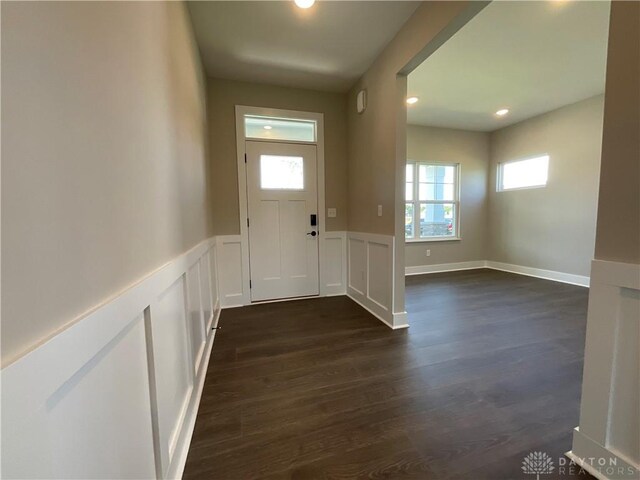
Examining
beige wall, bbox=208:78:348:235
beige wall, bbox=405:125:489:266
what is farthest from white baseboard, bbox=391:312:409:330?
beige wall, bbox=405:125:489:266

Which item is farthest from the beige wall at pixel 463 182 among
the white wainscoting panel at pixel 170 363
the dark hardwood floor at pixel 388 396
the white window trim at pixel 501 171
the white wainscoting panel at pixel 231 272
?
the white wainscoting panel at pixel 170 363

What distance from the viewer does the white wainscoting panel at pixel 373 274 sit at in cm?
255

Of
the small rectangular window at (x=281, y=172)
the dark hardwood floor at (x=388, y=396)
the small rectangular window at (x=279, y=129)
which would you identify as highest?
the small rectangular window at (x=279, y=129)

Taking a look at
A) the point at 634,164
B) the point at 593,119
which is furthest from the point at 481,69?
the point at 634,164

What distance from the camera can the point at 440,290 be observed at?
12.4 feet

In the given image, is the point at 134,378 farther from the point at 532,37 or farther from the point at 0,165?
the point at 532,37

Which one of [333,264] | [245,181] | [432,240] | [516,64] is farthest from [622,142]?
[432,240]

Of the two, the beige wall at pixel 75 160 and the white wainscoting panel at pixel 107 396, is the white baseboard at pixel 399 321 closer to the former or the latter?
the white wainscoting panel at pixel 107 396

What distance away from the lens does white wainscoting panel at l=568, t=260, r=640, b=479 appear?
98 centimetres

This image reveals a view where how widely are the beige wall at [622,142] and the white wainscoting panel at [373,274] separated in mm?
1543

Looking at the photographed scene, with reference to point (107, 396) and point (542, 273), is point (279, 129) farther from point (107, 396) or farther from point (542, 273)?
point (542, 273)

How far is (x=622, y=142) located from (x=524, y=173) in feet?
15.0

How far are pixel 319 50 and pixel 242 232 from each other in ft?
6.90

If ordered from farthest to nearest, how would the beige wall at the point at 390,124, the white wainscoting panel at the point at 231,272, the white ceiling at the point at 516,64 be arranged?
the white wainscoting panel at the point at 231,272
the white ceiling at the point at 516,64
the beige wall at the point at 390,124
